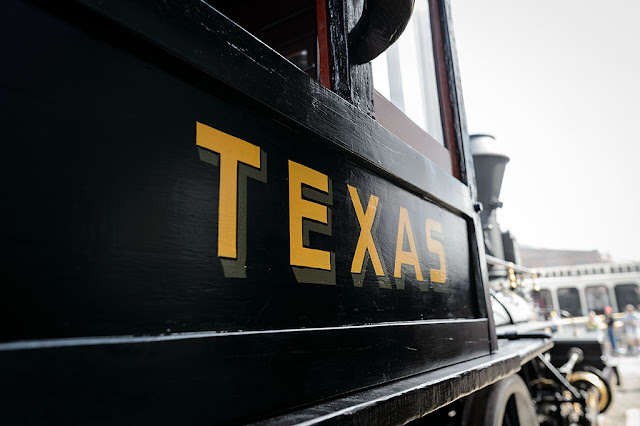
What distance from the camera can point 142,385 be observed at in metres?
0.67

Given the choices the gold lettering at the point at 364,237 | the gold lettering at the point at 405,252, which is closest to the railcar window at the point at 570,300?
the gold lettering at the point at 405,252

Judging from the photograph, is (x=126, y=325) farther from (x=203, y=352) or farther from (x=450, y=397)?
(x=450, y=397)

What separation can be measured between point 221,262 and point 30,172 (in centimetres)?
35

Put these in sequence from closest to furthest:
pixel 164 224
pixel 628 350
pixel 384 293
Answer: pixel 164 224, pixel 384 293, pixel 628 350

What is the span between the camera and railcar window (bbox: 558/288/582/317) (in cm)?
3678

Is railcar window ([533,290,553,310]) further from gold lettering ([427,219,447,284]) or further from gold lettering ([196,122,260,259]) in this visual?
gold lettering ([196,122,260,259])

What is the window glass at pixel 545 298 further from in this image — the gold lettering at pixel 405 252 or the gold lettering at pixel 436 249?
the gold lettering at pixel 405 252

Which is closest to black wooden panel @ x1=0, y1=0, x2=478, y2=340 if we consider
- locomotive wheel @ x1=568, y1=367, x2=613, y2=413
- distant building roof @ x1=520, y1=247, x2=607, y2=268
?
locomotive wheel @ x1=568, y1=367, x2=613, y2=413

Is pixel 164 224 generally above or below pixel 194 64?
below

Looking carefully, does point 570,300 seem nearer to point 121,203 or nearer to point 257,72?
point 257,72

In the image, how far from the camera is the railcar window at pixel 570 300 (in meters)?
36.8

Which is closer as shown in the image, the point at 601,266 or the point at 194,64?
the point at 194,64

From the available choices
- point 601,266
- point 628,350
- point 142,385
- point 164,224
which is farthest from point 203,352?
point 601,266

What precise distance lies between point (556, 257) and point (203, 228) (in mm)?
56945
